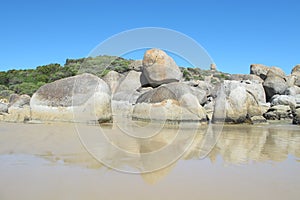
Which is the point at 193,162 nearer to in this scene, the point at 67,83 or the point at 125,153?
the point at 125,153

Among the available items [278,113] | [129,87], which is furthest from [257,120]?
[129,87]

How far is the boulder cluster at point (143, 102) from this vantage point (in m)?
8.44

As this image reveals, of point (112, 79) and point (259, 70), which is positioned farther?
point (259, 70)

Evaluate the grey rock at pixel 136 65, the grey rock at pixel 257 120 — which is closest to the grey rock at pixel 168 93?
the grey rock at pixel 257 120

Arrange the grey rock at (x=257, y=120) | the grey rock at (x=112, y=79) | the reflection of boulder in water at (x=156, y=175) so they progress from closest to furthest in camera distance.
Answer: the reflection of boulder in water at (x=156, y=175)
the grey rock at (x=257, y=120)
the grey rock at (x=112, y=79)

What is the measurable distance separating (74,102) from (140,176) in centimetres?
556

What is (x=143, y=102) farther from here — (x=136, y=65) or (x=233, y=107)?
(x=136, y=65)

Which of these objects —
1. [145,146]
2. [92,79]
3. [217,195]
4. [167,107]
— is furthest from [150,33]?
[167,107]

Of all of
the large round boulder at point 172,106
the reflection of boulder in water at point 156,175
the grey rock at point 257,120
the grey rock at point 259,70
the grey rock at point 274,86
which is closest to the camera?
the reflection of boulder in water at point 156,175

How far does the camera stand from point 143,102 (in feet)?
37.5

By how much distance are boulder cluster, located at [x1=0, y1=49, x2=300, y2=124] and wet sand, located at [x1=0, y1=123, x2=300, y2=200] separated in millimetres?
3490

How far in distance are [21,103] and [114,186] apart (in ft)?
25.0

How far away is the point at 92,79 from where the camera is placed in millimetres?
8914

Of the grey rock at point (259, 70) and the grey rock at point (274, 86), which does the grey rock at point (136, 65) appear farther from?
the grey rock at point (259, 70)
